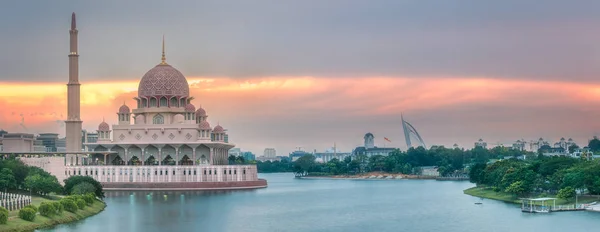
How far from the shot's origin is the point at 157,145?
386 ft

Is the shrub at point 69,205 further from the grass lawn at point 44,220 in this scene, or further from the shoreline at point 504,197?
the shoreline at point 504,197

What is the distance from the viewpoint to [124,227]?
2562 inches

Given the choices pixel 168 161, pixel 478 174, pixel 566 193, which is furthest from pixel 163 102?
pixel 566 193

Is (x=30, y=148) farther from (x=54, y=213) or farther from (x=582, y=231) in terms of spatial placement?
(x=582, y=231)

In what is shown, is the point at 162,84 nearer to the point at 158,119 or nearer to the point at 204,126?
the point at 158,119

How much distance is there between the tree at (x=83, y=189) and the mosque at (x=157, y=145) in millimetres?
28720

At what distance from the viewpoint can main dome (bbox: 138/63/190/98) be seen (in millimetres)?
121250

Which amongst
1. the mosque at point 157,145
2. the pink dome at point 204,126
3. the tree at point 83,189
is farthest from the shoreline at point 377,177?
the tree at point 83,189

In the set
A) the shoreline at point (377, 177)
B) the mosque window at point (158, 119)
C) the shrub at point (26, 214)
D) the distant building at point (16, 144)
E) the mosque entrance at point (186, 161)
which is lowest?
the shrub at point (26, 214)

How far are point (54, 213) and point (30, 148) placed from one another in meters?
72.6

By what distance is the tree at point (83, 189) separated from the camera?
82025 mm

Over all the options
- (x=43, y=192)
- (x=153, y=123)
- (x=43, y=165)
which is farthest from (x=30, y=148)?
(x=43, y=192)

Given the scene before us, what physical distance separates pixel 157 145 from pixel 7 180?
133 feet

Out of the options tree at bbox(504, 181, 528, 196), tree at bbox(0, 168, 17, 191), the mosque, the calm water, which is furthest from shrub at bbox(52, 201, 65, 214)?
the mosque
